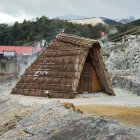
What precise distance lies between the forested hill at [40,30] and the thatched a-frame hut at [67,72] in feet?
141

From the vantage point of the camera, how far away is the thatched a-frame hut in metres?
35.1

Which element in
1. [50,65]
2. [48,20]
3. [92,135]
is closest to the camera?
[92,135]

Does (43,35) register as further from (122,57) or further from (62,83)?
(62,83)

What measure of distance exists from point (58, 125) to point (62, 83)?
13.7 metres

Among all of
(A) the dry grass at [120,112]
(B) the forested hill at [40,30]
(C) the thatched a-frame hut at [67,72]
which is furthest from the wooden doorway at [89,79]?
(B) the forested hill at [40,30]

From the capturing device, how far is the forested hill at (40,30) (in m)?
83.7

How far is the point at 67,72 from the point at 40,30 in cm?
5259

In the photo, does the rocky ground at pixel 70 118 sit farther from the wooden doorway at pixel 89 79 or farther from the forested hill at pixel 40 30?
the forested hill at pixel 40 30

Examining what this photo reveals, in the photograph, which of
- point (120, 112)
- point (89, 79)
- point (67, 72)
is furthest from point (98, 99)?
point (120, 112)

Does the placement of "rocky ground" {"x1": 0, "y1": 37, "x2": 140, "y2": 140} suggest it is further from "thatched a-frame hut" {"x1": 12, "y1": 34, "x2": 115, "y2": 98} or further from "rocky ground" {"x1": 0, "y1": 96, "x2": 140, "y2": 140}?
"thatched a-frame hut" {"x1": 12, "y1": 34, "x2": 115, "y2": 98}

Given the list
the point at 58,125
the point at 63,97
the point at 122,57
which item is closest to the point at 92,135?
the point at 58,125

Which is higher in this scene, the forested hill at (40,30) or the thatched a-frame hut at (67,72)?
the forested hill at (40,30)

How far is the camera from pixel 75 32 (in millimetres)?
82812

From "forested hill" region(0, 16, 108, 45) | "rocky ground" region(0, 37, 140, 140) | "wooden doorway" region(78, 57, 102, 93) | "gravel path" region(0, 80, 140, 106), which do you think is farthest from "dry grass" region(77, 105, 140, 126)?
"forested hill" region(0, 16, 108, 45)
